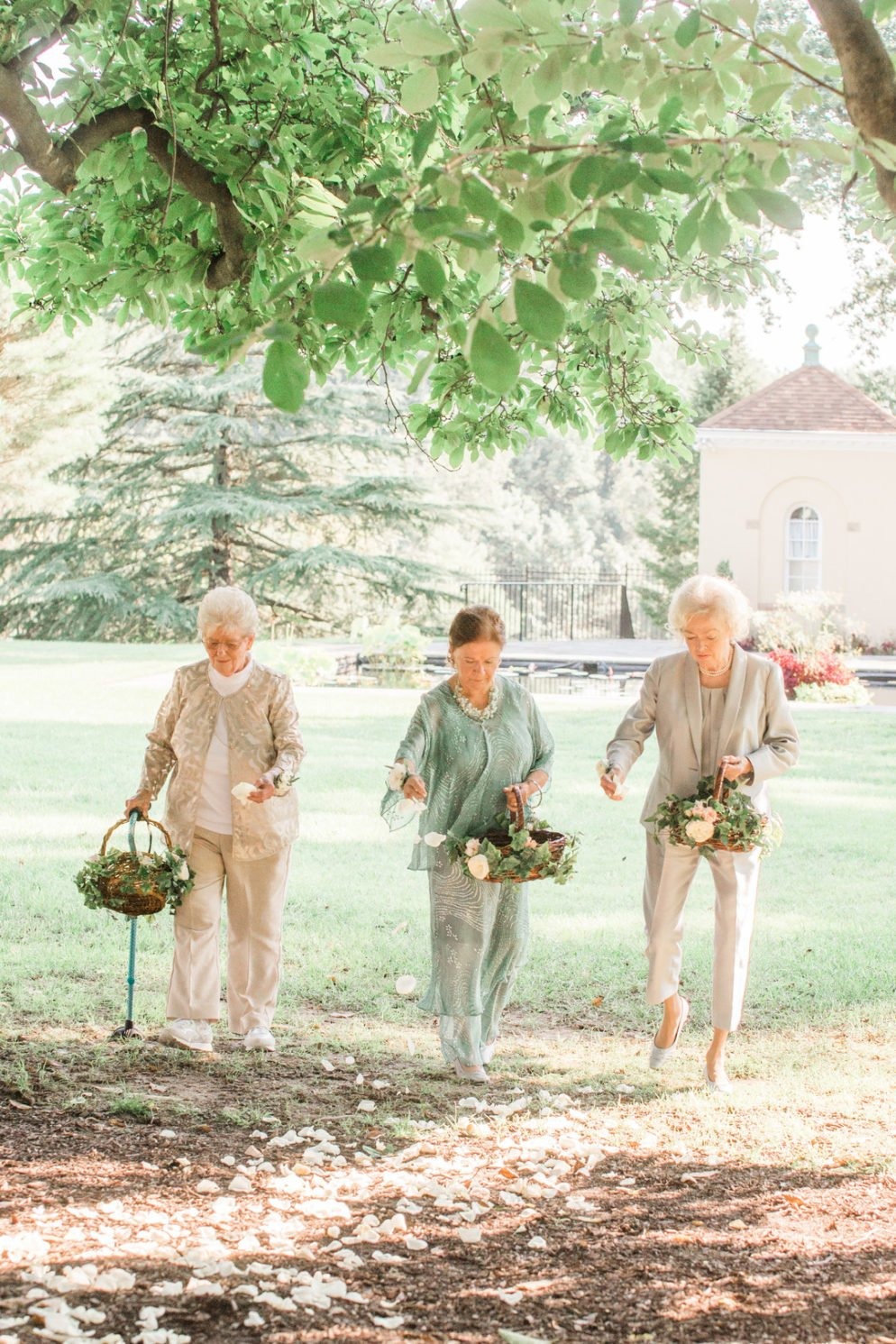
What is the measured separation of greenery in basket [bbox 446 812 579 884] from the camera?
4.96 meters

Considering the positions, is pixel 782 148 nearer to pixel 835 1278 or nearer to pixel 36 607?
pixel 835 1278

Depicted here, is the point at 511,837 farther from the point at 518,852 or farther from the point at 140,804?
the point at 140,804

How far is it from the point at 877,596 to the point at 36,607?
17695 mm

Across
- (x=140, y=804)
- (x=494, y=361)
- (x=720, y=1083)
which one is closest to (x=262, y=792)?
(x=140, y=804)

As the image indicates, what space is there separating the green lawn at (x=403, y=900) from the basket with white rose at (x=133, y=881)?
0.95 m

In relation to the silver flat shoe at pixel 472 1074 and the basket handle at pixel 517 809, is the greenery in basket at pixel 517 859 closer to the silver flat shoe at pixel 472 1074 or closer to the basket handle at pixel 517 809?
Answer: the basket handle at pixel 517 809

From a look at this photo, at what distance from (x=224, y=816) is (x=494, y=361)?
343cm

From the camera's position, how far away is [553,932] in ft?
25.3

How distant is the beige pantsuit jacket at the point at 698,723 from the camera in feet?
16.9

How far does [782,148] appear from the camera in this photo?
115 inches

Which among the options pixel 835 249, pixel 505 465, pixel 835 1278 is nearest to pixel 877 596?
pixel 835 249

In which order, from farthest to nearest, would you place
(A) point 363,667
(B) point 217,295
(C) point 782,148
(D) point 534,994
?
1. (A) point 363,667
2. (D) point 534,994
3. (B) point 217,295
4. (C) point 782,148

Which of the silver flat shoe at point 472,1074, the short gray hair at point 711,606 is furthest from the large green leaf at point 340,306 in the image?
the silver flat shoe at point 472,1074

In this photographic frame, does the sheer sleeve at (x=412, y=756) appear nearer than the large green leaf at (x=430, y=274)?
No
